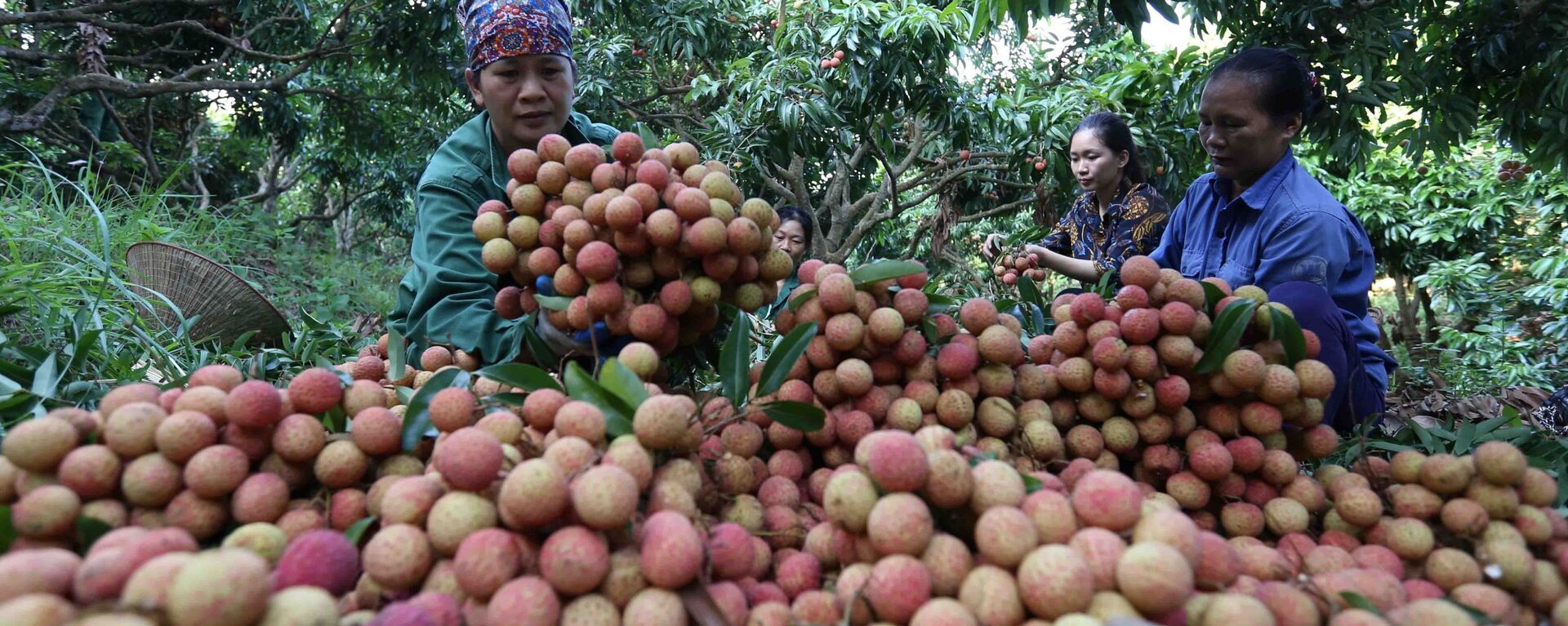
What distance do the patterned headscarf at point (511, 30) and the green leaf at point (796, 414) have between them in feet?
3.76

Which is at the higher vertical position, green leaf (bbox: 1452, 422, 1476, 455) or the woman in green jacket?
the woman in green jacket

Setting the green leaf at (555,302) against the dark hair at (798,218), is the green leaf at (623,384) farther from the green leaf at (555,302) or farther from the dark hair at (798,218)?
the dark hair at (798,218)

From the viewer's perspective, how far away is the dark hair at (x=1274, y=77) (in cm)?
204

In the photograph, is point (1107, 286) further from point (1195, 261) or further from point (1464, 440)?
point (1464, 440)

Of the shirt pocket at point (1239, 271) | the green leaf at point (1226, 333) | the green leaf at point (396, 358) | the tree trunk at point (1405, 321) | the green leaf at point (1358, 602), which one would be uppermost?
the green leaf at point (396, 358)

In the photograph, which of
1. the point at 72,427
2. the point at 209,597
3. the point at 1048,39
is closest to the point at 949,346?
the point at 209,597

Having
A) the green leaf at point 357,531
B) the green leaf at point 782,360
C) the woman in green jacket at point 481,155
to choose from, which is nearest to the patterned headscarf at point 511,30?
the woman in green jacket at point 481,155

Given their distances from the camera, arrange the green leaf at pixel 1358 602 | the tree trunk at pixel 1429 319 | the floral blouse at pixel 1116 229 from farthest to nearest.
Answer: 1. the tree trunk at pixel 1429 319
2. the floral blouse at pixel 1116 229
3. the green leaf at pixel 1358 602

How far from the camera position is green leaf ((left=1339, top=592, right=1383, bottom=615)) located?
750 millimetres

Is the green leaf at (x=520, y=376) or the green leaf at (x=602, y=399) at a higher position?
the green leaf at (x=520, y=376)

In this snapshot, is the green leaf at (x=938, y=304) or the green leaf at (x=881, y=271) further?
the green leaf at (x=938, y=304)

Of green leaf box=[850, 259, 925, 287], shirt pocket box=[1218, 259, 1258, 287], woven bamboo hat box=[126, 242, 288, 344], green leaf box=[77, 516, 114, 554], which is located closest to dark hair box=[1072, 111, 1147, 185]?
shirt pocket box=[1218, 259, 1258, 287]

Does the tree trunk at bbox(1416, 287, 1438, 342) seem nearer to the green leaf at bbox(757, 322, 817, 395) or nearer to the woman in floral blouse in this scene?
the woman in floral blouse

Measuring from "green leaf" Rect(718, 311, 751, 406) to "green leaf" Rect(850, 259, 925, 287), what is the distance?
0.66 ft
